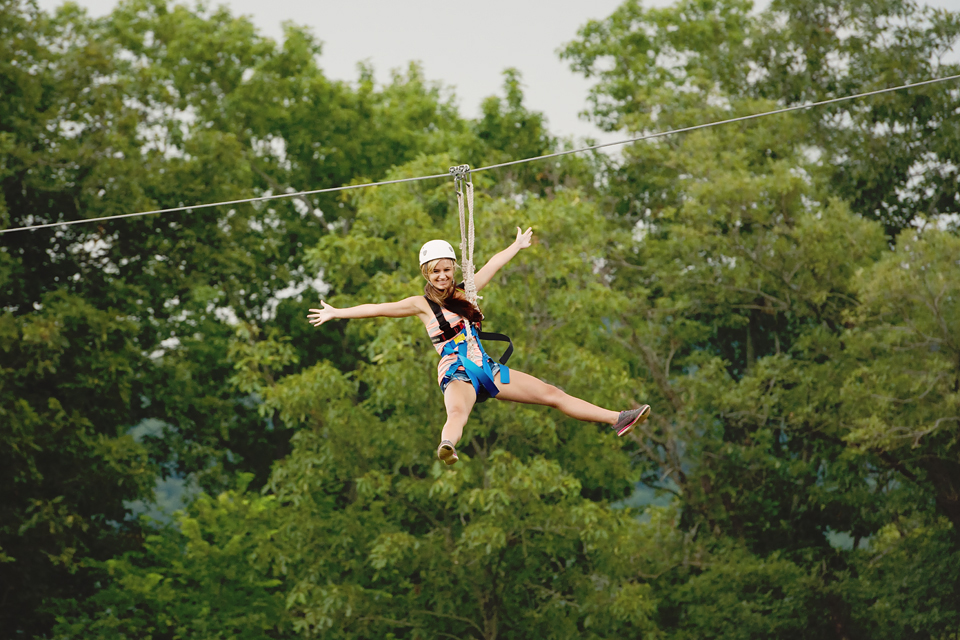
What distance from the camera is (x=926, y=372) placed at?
13805 mm

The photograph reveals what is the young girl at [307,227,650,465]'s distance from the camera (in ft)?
15.7

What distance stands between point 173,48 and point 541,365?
10179 mm

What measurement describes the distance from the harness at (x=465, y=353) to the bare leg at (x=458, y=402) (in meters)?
0.04

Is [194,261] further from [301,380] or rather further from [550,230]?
[550,230]

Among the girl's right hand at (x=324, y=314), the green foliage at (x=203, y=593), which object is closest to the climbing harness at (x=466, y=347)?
the girl's right hand at (x=324, y=314)

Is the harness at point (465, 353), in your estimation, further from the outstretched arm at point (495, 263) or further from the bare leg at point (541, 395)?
the outstretched arm at point (495, 263)

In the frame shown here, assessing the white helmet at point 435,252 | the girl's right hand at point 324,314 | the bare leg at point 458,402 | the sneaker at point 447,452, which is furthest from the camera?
the girl's right hand at point 324,314

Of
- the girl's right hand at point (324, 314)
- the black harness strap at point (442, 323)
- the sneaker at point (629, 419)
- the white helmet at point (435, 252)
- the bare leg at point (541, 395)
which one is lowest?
the sneaker at point (629, 419)

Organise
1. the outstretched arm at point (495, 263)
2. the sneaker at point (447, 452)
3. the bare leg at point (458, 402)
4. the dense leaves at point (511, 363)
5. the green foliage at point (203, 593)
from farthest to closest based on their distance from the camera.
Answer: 1. the green foliage at point (203, 593)
2. the dense leaves at point (511, 363)
3. the outstretched arm at point (495, 263)
4. the bare leg at point (458, 402)
5. the sneaker at point (447, 452)

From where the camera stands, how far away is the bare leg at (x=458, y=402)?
4.56m

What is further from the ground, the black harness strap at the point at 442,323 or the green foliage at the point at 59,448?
the green foliage at the point at 59,448

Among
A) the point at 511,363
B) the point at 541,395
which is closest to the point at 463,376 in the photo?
the point at 541,395

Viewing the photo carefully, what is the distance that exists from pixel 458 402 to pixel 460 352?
24cm

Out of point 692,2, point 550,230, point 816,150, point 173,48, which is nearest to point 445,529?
point 550,230
